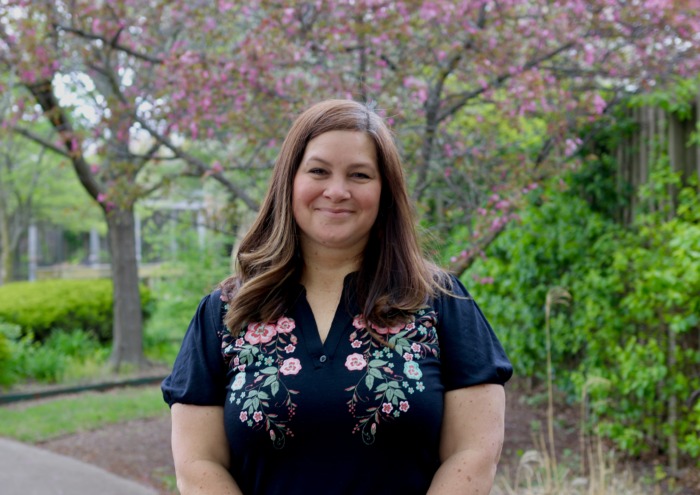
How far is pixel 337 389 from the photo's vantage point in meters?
1.98

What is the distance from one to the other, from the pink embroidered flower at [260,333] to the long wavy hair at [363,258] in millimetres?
17

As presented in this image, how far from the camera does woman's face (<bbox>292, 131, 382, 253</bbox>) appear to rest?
6.91ft

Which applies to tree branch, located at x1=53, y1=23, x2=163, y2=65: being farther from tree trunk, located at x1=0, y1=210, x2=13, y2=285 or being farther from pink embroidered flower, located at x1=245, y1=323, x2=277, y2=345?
tree trunk, located at x1=0, y1=210, x2=13, y2=285

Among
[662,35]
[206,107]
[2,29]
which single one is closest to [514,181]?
[662,35]

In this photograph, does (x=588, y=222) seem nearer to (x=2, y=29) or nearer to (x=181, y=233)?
(x=2, y=29)

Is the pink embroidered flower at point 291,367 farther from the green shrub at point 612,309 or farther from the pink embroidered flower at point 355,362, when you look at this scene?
the green shrub at point 612,309

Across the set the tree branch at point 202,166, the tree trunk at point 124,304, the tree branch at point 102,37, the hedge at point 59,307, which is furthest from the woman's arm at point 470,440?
the hedge at point 59,307

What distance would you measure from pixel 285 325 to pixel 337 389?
0.24m

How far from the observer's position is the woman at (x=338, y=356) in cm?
198

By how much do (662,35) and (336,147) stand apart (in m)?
4.25

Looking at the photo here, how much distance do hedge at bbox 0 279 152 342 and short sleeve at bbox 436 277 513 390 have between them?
33.1 ft

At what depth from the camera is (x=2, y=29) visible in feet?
23.8

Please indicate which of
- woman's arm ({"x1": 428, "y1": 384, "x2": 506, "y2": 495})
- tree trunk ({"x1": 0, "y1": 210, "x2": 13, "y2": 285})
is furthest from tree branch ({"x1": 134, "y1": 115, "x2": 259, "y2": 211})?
tree trunk ({"x1": 0, "y1": 210, "x2": 13, "y2": 285})

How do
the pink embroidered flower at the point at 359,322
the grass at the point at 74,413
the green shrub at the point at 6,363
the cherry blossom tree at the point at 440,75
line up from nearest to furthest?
the pink embroidered flower at the point at 359,322 < the cherry blossom tree at the point at 440,75 < the grass at the point at 74,413 < the green shrub at the point at 6,363
